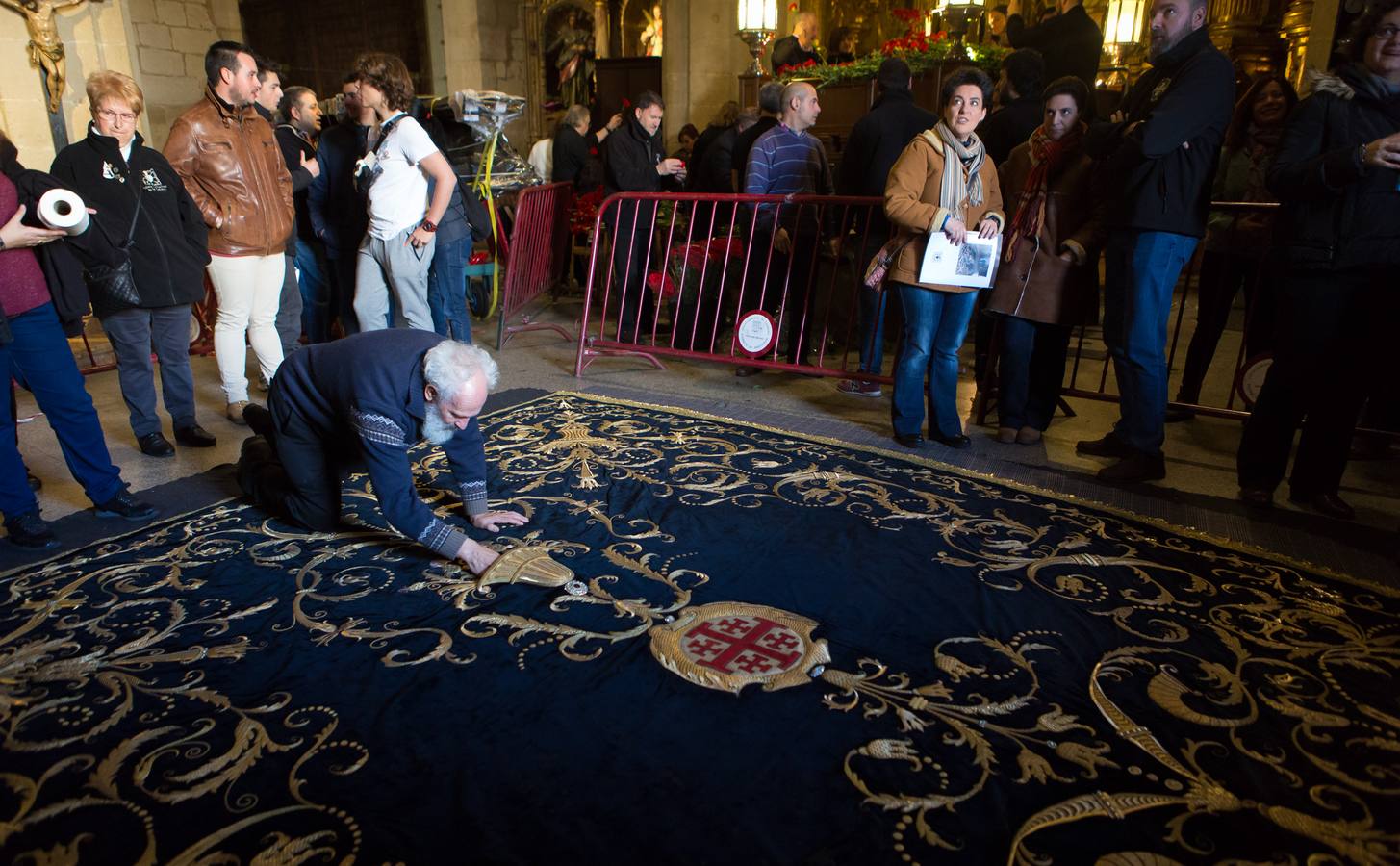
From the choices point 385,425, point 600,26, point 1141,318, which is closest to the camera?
point 385,425

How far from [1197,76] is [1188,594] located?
2.22m

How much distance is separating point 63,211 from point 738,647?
3062 mm

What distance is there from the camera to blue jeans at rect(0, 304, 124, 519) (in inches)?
123

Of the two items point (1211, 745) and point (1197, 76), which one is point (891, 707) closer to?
point (1211, 745)

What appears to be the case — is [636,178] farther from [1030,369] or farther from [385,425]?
[385,425]

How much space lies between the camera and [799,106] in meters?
5.38

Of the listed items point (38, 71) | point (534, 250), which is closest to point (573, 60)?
point (38, 71)

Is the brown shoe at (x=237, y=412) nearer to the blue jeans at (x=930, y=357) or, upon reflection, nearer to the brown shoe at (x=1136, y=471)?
the blue jeans at (x=930, y=357)

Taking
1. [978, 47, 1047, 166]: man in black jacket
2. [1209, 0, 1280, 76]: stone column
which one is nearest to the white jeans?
[978, 47, 1047, 166]: man in black jacket

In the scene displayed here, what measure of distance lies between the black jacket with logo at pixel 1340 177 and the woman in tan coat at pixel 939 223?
4.03 feet

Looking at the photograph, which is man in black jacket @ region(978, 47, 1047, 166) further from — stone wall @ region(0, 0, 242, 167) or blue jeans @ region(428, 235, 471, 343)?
stone wall @ region(0, 0, 242, 167)

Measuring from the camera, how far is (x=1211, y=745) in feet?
6.95

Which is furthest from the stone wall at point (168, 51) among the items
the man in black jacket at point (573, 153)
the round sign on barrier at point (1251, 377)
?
the round sign on barrier at point (1251, 377)

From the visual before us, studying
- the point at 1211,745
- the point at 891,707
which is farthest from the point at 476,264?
the point at 1211,745
